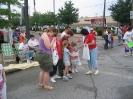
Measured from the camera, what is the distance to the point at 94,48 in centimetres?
→ 637

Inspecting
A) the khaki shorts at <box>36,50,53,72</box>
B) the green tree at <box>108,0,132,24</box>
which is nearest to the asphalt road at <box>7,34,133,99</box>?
the khaki shorts at <box>36,50,53,72</box>

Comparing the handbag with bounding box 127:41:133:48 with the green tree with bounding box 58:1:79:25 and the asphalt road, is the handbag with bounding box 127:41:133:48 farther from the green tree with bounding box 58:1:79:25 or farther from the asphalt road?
the green tree with bounding box 58:1:79:25

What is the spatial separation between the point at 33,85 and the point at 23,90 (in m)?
0.43

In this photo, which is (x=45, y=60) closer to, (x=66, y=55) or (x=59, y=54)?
(x=59, y=54)

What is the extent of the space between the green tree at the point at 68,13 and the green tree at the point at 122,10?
8.32 meters

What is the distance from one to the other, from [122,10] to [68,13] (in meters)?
11.1

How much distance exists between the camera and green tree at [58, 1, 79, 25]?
41.3m

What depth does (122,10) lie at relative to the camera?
123 feet

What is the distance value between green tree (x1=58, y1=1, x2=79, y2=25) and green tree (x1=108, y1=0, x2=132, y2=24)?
8.32 m

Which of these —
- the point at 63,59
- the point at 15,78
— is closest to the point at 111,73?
the point at 63,59

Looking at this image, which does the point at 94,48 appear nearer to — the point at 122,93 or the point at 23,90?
the point at 122,93

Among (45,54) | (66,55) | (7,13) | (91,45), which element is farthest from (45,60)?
(7,13)

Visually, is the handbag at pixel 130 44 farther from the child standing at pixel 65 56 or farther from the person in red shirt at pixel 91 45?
the child standing at pixel 65 56

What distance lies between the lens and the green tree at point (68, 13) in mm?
41344
